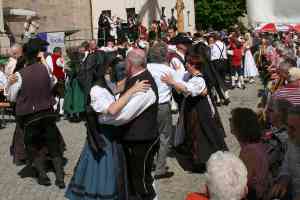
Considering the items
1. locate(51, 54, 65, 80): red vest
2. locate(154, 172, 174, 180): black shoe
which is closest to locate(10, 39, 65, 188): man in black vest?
locate(154, 172, 174, 180): black shoe

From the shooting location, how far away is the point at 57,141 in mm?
8039

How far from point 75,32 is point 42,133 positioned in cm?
2180

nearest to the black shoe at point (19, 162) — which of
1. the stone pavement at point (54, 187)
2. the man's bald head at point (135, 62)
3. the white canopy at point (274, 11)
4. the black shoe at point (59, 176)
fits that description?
the stone pavement at point (54, 187)

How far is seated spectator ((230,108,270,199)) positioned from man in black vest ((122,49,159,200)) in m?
1.39

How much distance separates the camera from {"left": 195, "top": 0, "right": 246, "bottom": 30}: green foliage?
5672 centimetres

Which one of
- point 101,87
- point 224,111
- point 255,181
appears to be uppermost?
point 101,87

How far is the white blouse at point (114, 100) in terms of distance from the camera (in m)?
5.56

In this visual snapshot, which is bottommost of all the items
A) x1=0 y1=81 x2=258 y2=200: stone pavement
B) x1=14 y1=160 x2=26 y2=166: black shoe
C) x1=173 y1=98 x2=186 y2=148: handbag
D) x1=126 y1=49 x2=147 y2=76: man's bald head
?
x1=0 y1=81 x2=258 y2=200: stone pavement

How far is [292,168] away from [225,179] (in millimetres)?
807

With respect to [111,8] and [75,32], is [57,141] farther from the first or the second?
[111,8]

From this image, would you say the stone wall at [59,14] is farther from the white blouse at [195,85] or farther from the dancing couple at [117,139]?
the dancing couple at [117,139]

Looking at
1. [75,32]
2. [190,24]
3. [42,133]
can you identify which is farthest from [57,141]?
[190,24]

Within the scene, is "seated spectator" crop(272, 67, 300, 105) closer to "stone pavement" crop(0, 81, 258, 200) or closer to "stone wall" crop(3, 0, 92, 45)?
"stone pavement" crop(0, 81, 258, 200)

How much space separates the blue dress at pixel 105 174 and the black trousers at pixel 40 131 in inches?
78.5
